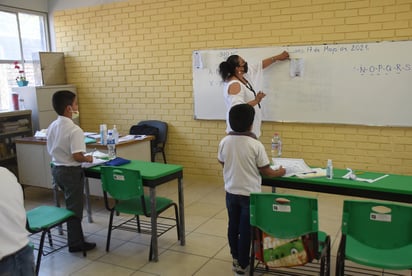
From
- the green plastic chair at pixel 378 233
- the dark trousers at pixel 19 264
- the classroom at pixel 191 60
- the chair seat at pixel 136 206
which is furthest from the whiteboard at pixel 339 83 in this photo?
the dark trousers at pixel 19 264

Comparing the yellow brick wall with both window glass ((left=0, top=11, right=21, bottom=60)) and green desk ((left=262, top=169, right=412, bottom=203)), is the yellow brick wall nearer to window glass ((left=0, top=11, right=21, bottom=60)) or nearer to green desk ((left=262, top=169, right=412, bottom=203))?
window glass ((left=0, top=11, right=21, bottom=60))

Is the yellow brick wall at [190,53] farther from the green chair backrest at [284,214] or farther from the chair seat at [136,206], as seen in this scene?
the green chair backrest at [284,214]

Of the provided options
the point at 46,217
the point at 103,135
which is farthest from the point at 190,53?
the point at 46,217

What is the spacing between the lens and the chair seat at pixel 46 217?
9.51ft

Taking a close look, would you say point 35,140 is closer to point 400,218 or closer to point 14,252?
point 14,252

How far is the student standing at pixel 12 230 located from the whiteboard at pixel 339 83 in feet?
12.4

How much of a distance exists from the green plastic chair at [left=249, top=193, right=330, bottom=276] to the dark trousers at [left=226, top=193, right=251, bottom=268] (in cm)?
27

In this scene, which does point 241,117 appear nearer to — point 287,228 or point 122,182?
point 287,228

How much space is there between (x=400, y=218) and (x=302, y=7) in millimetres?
3318

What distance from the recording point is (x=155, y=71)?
232 inches

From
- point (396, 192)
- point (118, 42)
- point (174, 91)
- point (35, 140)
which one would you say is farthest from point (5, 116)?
point (396, 192)

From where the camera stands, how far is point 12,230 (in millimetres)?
1772

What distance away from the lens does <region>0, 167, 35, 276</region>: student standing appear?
173 cm

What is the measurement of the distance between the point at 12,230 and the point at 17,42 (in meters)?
5.51
